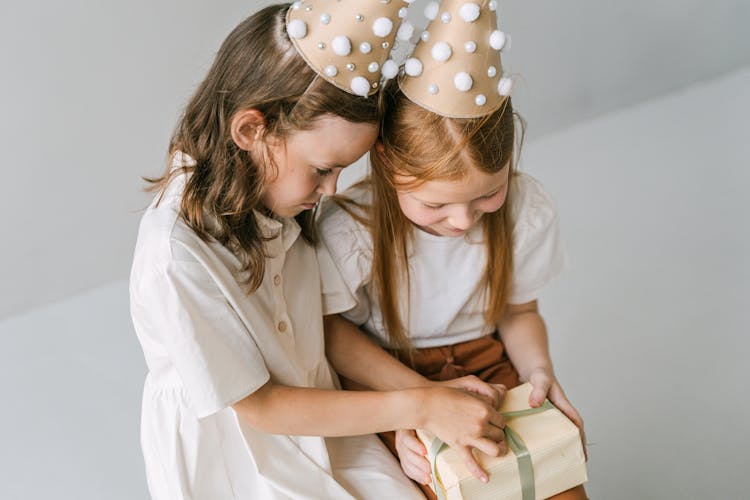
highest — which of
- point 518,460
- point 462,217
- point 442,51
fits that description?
point 442,51

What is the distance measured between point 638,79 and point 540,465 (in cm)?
208

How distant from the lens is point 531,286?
49.9 inches

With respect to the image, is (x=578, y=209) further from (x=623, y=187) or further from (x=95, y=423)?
(x=95, y=423)

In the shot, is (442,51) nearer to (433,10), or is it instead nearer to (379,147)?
(433,10)

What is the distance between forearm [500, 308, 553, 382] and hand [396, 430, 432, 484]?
0.24 m

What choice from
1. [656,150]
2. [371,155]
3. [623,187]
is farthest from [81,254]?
[656,150]

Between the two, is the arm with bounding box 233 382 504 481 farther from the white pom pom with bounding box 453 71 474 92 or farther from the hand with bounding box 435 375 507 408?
the white pom pom with bounding box 453 71 474 92

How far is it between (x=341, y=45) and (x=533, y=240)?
1.57ft

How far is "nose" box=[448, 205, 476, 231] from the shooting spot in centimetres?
106

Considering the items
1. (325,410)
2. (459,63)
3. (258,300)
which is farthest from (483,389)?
(459,63)

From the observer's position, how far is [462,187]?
1.02m

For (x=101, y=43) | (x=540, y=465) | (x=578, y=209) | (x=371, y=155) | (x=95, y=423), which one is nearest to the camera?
(x=540, y=465)

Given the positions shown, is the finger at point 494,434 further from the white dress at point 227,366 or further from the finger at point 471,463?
the white dress at point 227,366

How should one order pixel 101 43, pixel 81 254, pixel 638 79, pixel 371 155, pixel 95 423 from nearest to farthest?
pixel 371 155 → pixel 95 423 → pixel 101 43 → pixel 81 254 → pixel 638 79
